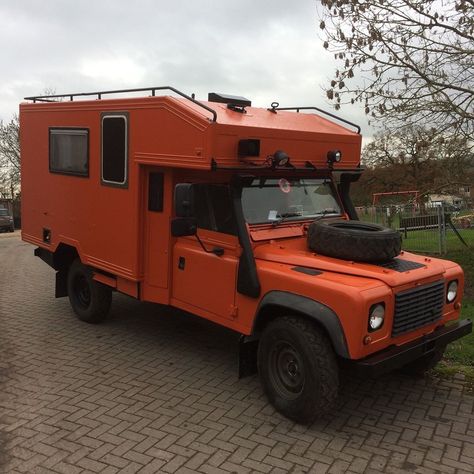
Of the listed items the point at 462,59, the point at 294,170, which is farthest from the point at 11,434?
the point at 462,59

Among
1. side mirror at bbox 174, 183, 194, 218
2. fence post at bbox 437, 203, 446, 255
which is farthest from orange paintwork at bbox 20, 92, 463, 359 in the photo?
fence post at bbox 437, 203, 446, 255

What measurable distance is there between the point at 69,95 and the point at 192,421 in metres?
4.47

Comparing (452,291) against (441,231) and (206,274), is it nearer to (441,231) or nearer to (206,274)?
(206,274)

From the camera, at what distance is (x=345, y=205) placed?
5633 mm

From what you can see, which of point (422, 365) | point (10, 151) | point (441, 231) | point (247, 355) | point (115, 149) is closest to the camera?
point (247, 355)

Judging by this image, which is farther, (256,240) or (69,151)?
(69,151)

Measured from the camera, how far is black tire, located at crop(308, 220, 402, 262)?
425 centimetres

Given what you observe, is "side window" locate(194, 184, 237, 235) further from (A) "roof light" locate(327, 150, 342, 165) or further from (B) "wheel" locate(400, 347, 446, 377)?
(B) "wheel" locate(400, 347, 446, 377)

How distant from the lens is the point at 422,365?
4.88 m

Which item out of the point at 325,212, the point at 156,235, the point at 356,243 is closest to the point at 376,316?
the point at 356,243

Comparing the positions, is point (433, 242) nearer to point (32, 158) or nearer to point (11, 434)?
point (32, 158)

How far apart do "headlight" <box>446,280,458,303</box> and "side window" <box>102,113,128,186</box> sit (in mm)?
3482

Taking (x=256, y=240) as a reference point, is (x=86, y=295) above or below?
below

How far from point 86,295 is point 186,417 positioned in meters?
3.22
